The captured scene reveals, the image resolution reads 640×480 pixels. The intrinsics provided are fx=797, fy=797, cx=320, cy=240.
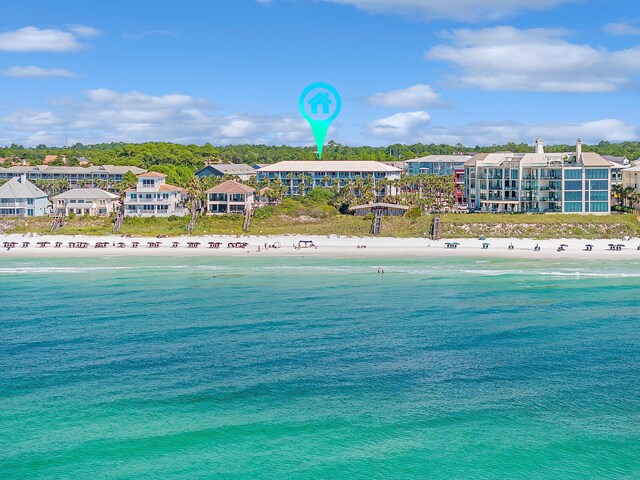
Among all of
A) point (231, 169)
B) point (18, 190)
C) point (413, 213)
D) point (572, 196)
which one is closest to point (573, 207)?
point (572, 196)

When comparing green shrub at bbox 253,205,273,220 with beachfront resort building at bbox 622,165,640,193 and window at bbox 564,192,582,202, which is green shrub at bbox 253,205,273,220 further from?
beachfront resort building at bbox 622,165,640,193

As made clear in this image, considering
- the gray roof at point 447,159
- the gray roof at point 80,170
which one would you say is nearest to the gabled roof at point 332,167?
the gray roof at point 80,170

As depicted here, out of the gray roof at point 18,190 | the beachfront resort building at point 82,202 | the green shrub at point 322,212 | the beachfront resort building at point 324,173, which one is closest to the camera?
the green shrub at point 322,212

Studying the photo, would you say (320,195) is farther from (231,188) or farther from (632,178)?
(632,178)

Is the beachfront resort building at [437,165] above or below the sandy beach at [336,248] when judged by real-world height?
above

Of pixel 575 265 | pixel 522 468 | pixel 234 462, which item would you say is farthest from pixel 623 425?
pixel 575 265

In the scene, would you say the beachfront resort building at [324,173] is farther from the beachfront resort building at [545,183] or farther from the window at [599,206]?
the window at [599,206]

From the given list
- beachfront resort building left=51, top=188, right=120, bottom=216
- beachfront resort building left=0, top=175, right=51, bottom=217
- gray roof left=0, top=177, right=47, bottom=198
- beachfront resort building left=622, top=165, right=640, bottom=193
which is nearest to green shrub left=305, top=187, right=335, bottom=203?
beachfront resort building left=51, top=188, right=120, bottom=216
